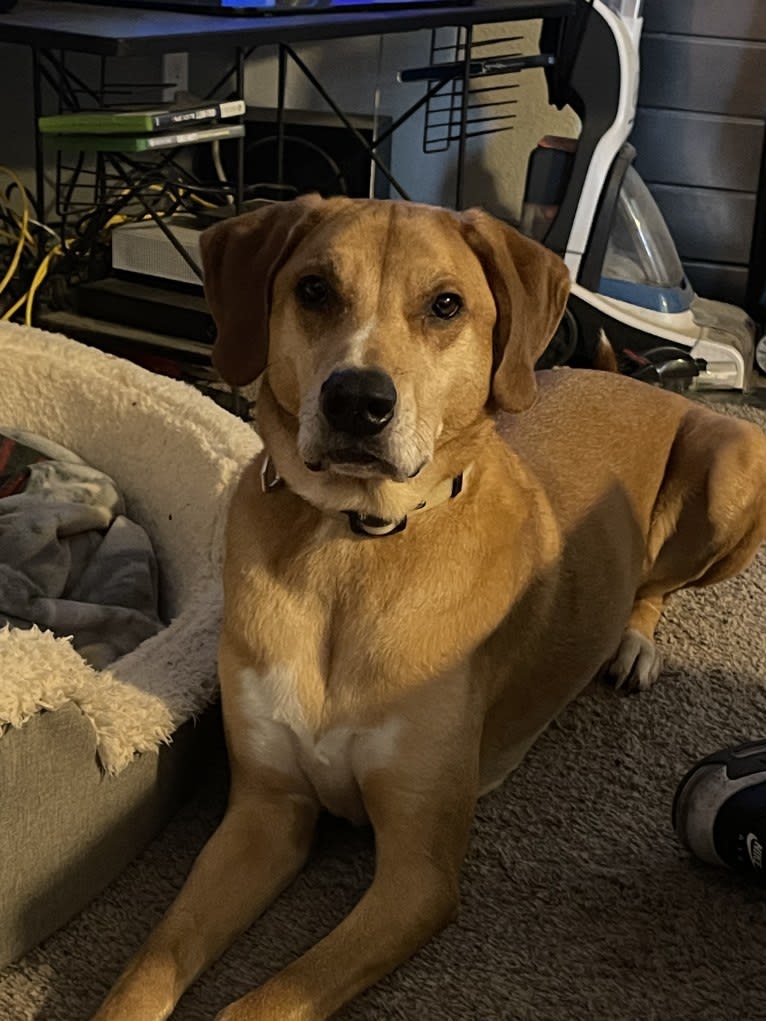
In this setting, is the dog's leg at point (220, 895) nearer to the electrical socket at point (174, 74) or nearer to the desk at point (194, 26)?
the desk at point (194, 26)

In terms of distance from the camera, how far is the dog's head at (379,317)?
140 cm

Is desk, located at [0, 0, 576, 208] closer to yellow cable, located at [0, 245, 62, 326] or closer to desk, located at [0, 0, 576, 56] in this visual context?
desk, located at [0, 0, 576, 56]

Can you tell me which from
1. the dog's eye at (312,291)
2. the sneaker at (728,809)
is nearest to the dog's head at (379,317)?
the dog's eye at (312,291)

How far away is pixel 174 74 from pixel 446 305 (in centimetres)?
268

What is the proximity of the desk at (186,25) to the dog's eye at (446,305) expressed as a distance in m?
0.95

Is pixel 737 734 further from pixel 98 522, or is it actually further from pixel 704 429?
pixel 98 522

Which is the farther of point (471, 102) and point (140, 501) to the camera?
point (471, 102)

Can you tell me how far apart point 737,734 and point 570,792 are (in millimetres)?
328

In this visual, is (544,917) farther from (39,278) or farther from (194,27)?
(39,278)

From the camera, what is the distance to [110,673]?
1606 mm

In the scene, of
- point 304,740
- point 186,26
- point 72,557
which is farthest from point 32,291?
point 304,740

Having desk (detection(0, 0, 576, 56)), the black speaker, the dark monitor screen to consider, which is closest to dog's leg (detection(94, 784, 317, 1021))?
desk (detection(0, 0, 576, 56))

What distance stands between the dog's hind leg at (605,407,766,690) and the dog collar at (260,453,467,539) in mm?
669

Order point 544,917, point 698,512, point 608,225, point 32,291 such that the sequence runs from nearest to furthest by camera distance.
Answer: point 544,917 → point 698,512 → point 32,291 → point 608,225
